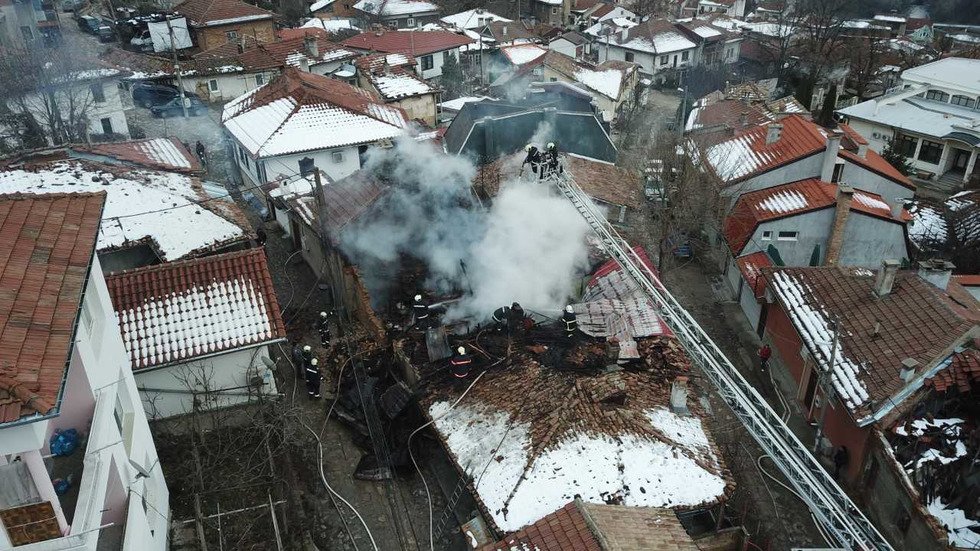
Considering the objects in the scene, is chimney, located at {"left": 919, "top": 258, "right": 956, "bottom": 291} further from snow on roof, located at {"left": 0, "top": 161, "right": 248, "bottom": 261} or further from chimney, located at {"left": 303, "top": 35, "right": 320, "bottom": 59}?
chimney, located at {"left": 303, "top": 35, "right": 320, "bottom": 59}

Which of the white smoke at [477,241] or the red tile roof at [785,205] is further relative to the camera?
the red tile roof at [785,205]

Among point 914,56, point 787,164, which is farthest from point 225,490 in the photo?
point 914,56

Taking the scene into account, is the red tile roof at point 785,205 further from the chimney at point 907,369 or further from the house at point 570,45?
the house at point 570,45

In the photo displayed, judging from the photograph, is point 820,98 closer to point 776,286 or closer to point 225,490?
point 776,286

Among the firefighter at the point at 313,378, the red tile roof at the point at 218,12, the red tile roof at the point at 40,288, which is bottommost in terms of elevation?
the firefighter at the point at 313,378

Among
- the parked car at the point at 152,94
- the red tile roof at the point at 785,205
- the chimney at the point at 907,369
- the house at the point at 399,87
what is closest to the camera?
the chimney at the point at 907,369

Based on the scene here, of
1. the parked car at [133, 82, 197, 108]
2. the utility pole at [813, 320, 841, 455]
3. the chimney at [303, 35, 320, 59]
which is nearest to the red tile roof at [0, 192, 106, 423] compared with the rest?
the utility pole at [813, 320, 841, 455]

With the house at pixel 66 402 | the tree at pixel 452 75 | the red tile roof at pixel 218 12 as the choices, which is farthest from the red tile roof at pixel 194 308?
the red tile roof at pixel 218 12
